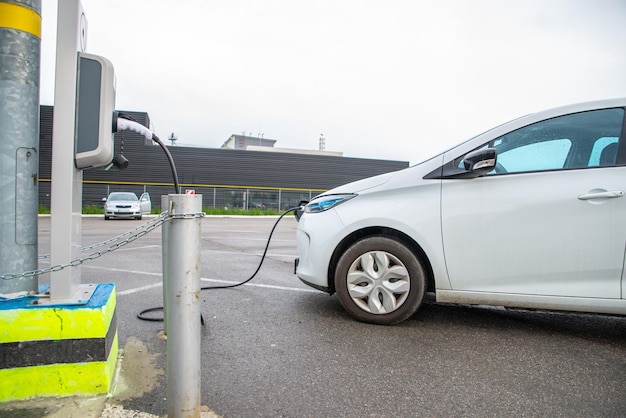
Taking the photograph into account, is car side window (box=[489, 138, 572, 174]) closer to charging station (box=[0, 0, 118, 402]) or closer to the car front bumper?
the car front bumper

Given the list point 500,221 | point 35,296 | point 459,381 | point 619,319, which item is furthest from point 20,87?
point 619,319

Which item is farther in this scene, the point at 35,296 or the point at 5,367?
the point at 35,296

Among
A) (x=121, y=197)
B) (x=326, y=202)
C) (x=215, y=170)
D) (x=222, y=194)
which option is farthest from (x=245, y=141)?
(x=326, y=202)

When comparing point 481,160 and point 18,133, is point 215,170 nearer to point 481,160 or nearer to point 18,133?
point 481,160

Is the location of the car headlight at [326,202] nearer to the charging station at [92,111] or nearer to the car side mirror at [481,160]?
the car side mirror at [481,160]

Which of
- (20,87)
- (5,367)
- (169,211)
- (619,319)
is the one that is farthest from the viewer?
(619,319)

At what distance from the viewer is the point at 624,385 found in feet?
7.87

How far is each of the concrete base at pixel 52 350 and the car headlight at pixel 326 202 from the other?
195 centimetres

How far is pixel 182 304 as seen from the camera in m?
1.79

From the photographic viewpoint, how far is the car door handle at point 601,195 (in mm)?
2947

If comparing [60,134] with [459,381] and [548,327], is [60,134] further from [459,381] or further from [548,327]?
[548,327]

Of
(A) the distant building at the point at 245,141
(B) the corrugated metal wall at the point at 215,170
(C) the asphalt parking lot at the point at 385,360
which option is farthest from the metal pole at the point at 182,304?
(A) the distant building at the point at 245,141

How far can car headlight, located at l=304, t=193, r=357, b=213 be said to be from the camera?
11.7 feet

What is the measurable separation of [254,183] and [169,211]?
30822 mm
